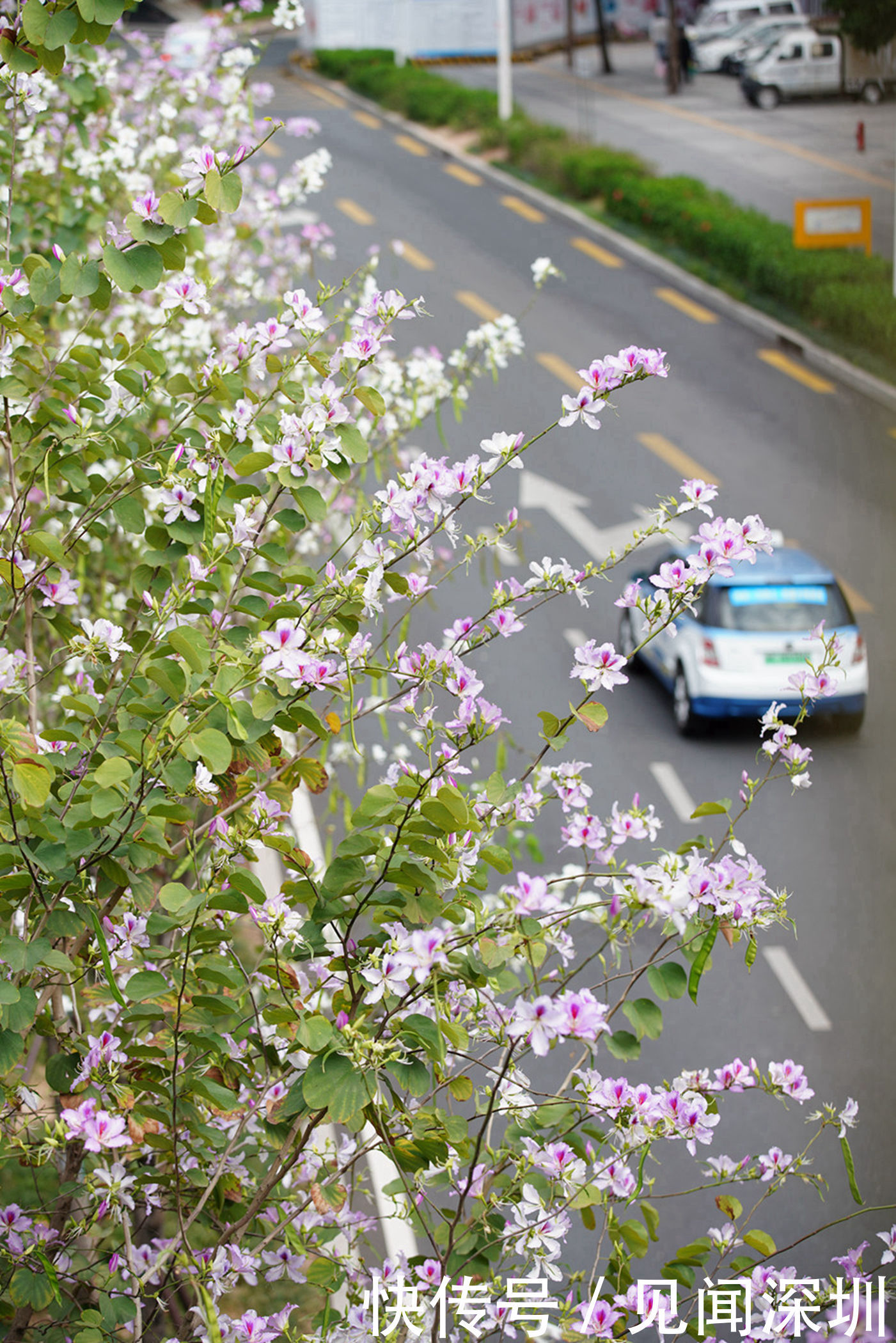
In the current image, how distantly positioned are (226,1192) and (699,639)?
31.6 ft

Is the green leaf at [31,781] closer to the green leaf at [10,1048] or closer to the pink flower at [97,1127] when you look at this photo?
the green leaf at [10,1048]

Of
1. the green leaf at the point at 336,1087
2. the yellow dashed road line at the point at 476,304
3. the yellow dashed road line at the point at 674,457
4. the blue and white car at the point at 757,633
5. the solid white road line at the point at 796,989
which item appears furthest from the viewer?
the yellow dashed road line at the point at 476,304

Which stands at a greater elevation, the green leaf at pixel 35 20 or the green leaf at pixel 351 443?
the green leaf at pixel 35 20

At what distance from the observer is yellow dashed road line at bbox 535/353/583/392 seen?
19959mm

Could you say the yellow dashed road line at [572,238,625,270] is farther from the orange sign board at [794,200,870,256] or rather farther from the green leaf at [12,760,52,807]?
the green leaf at [12,760,52,807]

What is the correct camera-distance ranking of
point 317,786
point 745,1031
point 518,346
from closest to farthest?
1. point 317,786
2. point 518,346
3. point 745,1031

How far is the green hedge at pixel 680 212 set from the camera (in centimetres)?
2047

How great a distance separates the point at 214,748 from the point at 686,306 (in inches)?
831

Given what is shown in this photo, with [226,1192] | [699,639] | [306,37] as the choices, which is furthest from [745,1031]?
[306,37]

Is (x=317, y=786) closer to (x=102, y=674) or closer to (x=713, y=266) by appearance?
(x=102, y=674)

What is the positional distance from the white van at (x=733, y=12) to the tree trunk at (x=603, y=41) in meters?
2.65

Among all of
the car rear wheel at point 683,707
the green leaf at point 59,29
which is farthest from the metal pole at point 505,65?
the green leaf at point 59,29

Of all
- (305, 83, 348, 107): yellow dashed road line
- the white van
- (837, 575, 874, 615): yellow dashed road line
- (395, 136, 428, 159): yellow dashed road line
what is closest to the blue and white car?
(837, 575, 874, 615): yellow dashed road line

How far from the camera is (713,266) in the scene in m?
23.4
